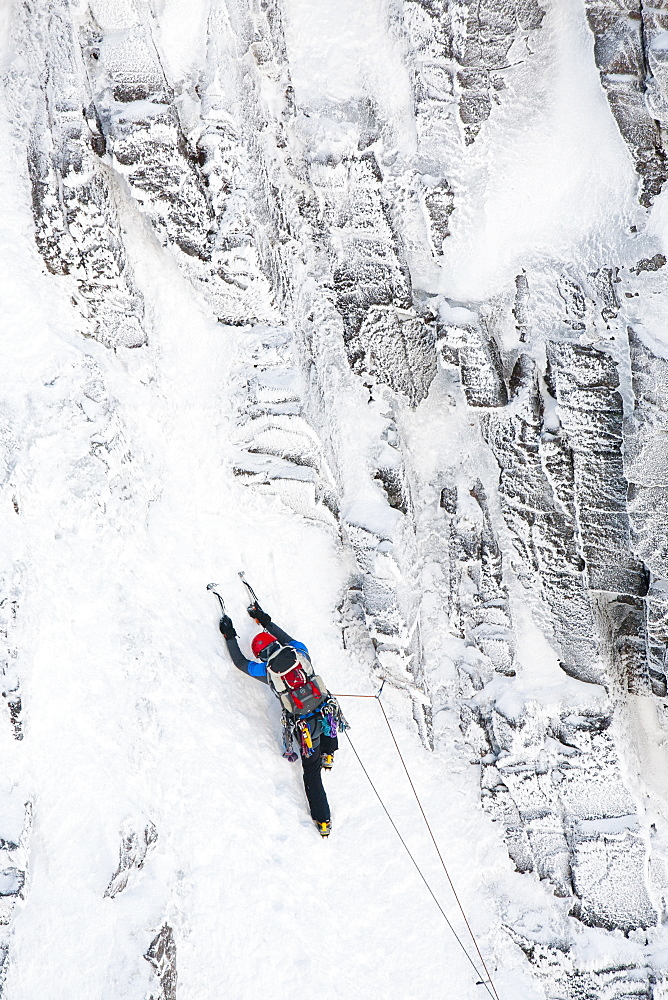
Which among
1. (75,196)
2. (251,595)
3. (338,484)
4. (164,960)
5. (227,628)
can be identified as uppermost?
(75,196)

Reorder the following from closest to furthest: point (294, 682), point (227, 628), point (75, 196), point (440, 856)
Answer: point (75, 196)
point (294, 682)
point (227, 628)
point (440, 856)

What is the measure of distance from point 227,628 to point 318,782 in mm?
1562

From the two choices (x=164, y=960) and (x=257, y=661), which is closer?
(x=164, y=960)

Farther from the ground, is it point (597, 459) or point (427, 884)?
point (597, 459)

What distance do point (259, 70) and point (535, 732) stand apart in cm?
619

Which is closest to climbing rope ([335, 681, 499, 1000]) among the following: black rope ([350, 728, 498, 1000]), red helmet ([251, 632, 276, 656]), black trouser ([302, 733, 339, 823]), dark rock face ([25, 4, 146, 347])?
black rope ([350, 728, 498, 1000])

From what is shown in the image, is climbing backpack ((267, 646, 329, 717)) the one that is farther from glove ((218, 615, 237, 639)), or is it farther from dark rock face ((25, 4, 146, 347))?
dark rock face ((25, 4, 146, 347))

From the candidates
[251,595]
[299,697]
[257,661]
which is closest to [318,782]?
[299,697]

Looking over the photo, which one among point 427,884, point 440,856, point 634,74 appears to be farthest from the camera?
point 440,856

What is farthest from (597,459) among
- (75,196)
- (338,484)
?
(75,196)

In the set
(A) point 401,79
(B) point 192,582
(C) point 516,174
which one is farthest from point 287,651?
(A) point 401,79

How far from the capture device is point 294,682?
261 inches

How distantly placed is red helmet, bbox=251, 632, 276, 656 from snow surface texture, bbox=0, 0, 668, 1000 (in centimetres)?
34

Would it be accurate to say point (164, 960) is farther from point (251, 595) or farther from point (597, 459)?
point (597, 459)
